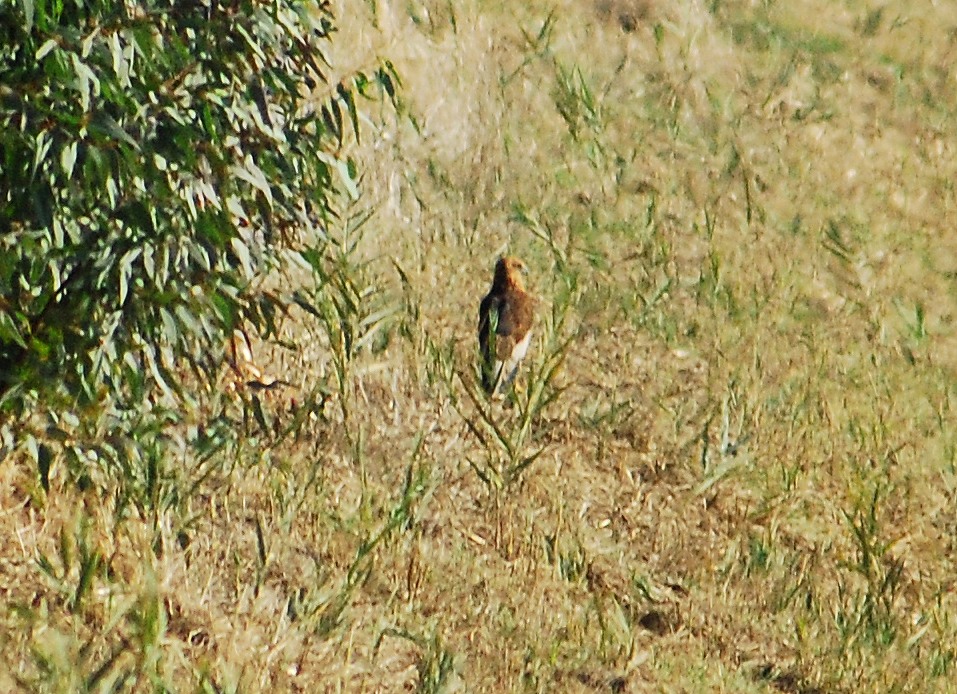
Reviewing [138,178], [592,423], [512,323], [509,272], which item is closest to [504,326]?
[512,323]

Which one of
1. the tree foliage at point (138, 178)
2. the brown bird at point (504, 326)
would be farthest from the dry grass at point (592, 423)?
the tree foliage at point (138, 178)

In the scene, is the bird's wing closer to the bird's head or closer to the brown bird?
the brown bird

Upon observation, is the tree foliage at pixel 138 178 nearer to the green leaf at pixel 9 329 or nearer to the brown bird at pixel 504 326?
the green leaf at pixel 9 329

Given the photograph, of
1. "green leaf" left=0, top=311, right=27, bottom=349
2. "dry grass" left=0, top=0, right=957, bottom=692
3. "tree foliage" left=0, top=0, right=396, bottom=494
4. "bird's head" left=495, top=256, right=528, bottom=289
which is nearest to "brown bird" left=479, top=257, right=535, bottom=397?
"bird's head" left=495, top=256, right=528, bottom=289

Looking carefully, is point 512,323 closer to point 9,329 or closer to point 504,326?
point 504,326

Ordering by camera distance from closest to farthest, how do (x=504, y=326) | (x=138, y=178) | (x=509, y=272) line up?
(x=138, y=178) → (x=504, y=326) → (x=509, y=272)

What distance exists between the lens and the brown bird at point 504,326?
22.3 ft

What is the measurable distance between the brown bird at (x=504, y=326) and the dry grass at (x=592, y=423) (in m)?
0.14

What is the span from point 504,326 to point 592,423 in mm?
586

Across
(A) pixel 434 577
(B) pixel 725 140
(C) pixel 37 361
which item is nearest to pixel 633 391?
(A) pixel 434 577

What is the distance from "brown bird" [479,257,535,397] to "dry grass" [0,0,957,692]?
143mm

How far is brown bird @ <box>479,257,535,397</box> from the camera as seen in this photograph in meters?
6.80

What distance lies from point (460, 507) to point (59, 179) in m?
2.34

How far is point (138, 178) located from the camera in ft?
15.4
